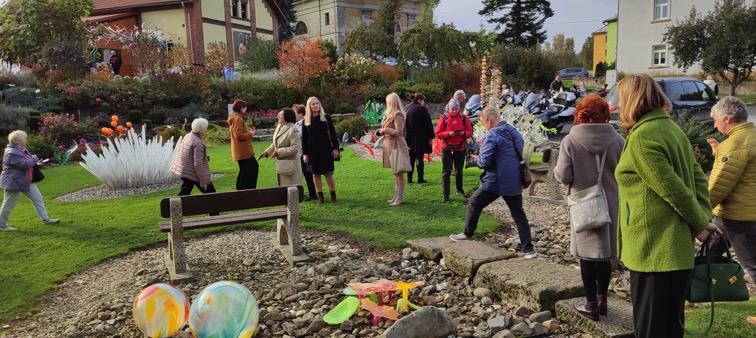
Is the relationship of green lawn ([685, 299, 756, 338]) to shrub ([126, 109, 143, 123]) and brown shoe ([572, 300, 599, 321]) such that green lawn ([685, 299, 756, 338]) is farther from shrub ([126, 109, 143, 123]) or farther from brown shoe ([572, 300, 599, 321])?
shrub ([126, 109, 143, 123])

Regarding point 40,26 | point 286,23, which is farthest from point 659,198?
point 286,23

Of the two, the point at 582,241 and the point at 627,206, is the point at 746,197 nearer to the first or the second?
the point at 582,241

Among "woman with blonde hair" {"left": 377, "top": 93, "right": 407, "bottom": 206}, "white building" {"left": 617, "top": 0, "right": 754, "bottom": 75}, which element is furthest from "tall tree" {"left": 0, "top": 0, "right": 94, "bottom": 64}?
"white building" {"left": 617, "top": 0, "right": 754, "bottom": 75}

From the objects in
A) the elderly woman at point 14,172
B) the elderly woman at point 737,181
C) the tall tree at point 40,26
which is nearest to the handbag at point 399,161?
the elderly woman at point 737,181

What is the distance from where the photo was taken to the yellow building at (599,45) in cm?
5766

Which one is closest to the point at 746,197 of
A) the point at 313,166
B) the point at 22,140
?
the point at 313,166

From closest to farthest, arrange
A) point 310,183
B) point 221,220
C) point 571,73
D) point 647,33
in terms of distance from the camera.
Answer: point 221,220, point 310,183, point 647,33, point 571,73

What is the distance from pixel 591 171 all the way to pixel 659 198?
3.67 ft

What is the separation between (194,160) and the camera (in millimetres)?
7625

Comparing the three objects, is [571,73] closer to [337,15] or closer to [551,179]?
[337,15]

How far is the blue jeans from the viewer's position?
19.0 feet

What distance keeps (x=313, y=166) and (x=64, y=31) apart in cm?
2134

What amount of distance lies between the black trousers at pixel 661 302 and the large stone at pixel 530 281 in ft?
4.37

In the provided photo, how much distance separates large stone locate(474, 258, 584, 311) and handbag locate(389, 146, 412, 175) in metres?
3.43
